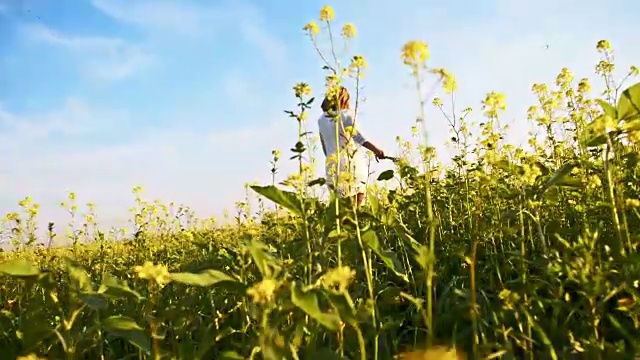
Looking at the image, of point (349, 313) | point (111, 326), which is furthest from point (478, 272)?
point (111, 326)

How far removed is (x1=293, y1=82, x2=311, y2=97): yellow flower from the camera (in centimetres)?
242

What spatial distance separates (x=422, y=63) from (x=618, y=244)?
38.9 inches

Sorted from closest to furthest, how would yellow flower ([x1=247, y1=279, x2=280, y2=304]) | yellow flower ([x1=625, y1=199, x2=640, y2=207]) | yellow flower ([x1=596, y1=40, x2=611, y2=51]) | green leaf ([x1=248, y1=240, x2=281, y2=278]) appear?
yellow flower ([x1=247, y1=279, x2=280, y2=304]) < green leaf ([x1=248, y1=240, x2=281, y2=278]) < yellow flower ([x1=625, y1=199, x2=640, y2=207]) < yellow flower ([x1=596, y1=40, x2=611, y2=51])

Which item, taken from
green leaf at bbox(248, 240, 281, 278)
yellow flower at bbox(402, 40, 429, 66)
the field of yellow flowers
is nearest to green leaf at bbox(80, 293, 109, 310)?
the field of yellow flowers

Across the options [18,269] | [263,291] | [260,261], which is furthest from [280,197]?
[18,269]

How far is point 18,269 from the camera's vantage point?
1.36 m

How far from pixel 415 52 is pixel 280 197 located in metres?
0.66

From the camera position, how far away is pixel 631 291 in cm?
174

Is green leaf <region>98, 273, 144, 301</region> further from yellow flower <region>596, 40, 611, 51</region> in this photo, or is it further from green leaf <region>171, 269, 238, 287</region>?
yellow flower <region>596, 40, 611, 51</region>

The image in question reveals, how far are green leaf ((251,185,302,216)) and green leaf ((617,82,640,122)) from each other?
1.05 m

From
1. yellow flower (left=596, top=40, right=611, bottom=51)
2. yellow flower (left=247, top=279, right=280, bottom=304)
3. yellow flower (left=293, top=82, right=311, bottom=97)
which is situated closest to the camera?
yellow flower (left=247, top=279, right=280, bottom=304)

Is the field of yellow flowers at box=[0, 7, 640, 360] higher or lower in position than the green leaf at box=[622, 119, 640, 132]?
lower

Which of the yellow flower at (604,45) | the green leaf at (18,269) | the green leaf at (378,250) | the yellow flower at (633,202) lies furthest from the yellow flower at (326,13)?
the yellow flower at (604,45)

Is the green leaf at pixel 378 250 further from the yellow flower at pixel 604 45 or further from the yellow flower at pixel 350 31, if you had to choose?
the yellow flower at pixel 604 45
